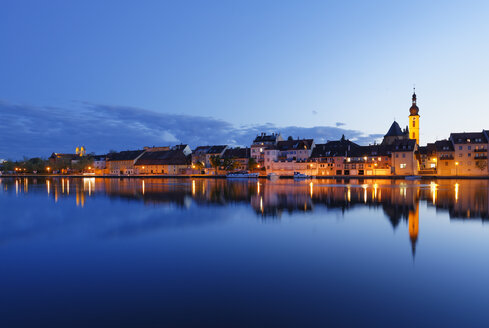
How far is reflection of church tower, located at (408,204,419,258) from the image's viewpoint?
40.0 feet

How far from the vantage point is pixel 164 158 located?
9531 centimetres

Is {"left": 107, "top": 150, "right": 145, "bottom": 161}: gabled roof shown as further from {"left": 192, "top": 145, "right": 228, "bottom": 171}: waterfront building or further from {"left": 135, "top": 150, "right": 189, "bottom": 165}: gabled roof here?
{"left": 192, "top": 145, "right": 228, "bottom": 171}: waterfront building

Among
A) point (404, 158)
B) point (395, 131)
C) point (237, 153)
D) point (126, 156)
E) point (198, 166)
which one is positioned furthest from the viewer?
point (126, 156)

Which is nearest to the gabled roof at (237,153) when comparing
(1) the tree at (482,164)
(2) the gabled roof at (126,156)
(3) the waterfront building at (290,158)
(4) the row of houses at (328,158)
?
(4) the row of houses at (328,158)

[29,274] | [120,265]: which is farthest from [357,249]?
[29,274]

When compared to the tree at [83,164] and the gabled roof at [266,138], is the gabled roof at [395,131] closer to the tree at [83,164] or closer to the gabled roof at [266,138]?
the gabled roof at [266,138]

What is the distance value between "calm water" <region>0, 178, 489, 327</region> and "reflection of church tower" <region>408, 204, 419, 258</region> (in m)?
0.07

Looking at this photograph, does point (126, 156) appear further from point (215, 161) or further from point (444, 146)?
point (444, 146)

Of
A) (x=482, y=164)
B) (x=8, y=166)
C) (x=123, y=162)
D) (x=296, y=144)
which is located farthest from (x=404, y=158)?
(x=8, y=166)

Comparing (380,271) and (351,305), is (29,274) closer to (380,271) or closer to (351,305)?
(351,305)

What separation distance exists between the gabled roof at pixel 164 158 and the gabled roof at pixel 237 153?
10.5 meters

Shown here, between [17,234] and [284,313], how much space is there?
12.3 metres

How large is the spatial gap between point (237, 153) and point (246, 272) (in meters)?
79.5

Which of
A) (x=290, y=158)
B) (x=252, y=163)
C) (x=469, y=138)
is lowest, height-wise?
(x=252, y=163)
